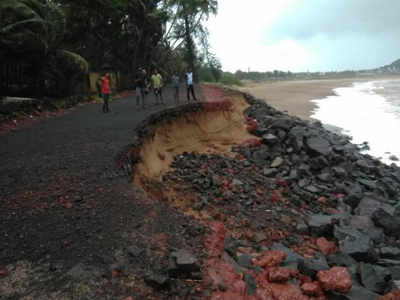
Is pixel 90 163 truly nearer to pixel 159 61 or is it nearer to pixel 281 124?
pixel 281 124

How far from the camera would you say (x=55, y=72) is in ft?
41.1

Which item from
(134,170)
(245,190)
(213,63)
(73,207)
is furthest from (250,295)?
(213,63)

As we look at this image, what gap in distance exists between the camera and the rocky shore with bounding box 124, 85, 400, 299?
11.2 feet

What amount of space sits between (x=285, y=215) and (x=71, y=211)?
4500 mm

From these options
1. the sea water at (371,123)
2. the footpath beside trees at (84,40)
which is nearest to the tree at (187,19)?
the footpath beside trees at (84,40)

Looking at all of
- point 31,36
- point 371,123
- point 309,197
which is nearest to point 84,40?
point 31,36

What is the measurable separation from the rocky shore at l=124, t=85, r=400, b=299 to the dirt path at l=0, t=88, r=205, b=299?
0.68m

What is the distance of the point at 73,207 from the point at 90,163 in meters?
1.62

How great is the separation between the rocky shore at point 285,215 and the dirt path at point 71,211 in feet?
2.22

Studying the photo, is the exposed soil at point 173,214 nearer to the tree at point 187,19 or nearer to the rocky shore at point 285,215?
the rocky shore at point 285,215

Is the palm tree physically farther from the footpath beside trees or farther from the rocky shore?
the rocky shore

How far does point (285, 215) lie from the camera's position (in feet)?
20.8

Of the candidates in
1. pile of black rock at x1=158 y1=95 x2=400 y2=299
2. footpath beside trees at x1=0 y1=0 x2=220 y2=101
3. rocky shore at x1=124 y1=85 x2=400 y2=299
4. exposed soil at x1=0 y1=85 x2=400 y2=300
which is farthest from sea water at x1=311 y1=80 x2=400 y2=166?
footpath beside trees at x1=0 y1=0 x2=220 y2=101

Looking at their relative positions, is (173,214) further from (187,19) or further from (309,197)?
(187,19)
